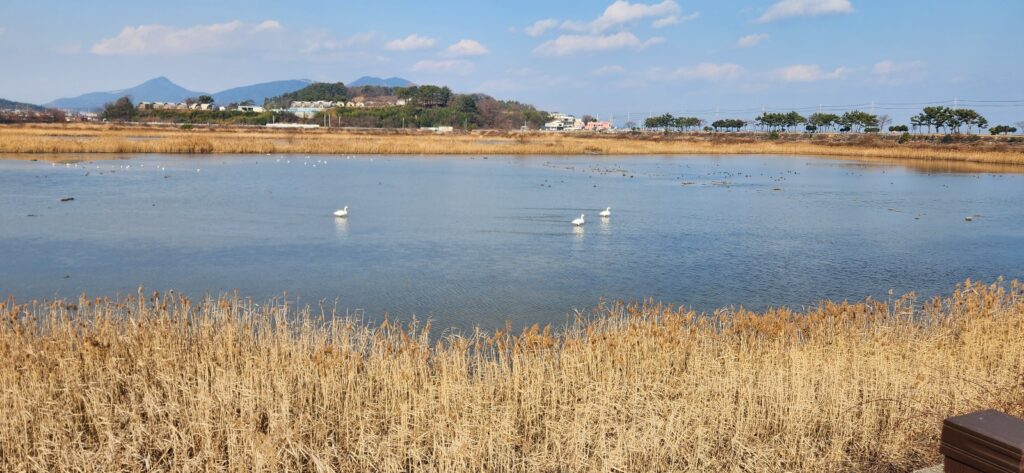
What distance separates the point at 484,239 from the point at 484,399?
10.4 m

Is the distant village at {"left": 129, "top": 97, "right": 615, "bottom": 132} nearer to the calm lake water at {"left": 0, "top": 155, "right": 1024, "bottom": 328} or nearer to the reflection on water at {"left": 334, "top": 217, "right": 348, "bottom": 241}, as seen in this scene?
the calm lake water at {"left": 0, "top": 155, "right": 1024, "bottom": 328}

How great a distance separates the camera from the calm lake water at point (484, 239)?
11.1m

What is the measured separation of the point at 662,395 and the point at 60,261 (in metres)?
10.9

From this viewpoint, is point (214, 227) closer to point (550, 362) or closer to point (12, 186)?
point (12, 186)

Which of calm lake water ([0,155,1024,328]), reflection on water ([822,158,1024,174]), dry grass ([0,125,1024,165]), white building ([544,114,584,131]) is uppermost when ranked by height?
white building ([544,114,584,131])

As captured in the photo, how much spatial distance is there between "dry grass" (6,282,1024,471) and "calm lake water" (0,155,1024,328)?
9.92 feet

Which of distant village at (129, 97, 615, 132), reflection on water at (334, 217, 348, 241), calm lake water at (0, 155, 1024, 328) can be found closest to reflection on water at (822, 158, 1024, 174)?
calm lake water at (0, 155, 1024, 328)

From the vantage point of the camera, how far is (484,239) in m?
16.0

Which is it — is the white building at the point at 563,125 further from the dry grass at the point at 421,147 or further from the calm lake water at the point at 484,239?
the calm lake water at the point at 484,239

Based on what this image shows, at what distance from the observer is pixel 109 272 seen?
1179cm

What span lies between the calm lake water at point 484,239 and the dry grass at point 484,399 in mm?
3025

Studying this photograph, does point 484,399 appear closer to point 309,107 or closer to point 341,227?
point 341,227

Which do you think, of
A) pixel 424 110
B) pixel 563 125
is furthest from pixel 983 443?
pixel 563 125

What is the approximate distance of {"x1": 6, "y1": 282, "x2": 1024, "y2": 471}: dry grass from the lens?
4.79 m
